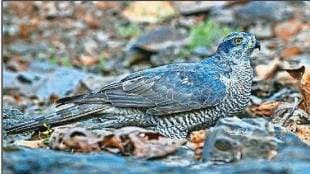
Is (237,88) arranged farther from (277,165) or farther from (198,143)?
(277,165)

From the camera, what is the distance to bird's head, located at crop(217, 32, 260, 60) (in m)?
5.90

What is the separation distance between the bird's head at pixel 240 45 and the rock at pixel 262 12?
7.30 m

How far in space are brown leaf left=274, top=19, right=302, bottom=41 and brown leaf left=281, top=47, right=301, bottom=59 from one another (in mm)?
915

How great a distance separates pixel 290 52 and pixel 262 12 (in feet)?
5.71

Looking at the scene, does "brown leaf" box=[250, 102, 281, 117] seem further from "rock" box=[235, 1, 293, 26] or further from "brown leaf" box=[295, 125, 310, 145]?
"rock" box=[235, 1, 293, 26]

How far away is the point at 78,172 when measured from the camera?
14.3 ft

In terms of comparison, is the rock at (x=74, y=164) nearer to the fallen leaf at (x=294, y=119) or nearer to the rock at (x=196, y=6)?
the fallen leaf at (x=294, y=119)

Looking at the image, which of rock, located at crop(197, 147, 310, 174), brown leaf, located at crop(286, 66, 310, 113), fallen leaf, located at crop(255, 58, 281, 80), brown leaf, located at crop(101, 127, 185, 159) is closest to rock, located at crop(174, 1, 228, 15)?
fallen leaf, located at crop(255, 58, 281, 80)

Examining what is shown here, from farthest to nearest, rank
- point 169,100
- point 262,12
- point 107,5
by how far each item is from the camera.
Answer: point 107,5 → point 262,12 → point 169,100

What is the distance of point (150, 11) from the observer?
14.4 m

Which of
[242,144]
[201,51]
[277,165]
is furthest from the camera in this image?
[201,51]

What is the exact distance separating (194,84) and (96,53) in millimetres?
7834

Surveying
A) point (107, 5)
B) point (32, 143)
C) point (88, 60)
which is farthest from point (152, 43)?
point (32, 143)

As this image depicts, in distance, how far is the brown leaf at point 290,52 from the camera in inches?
453
